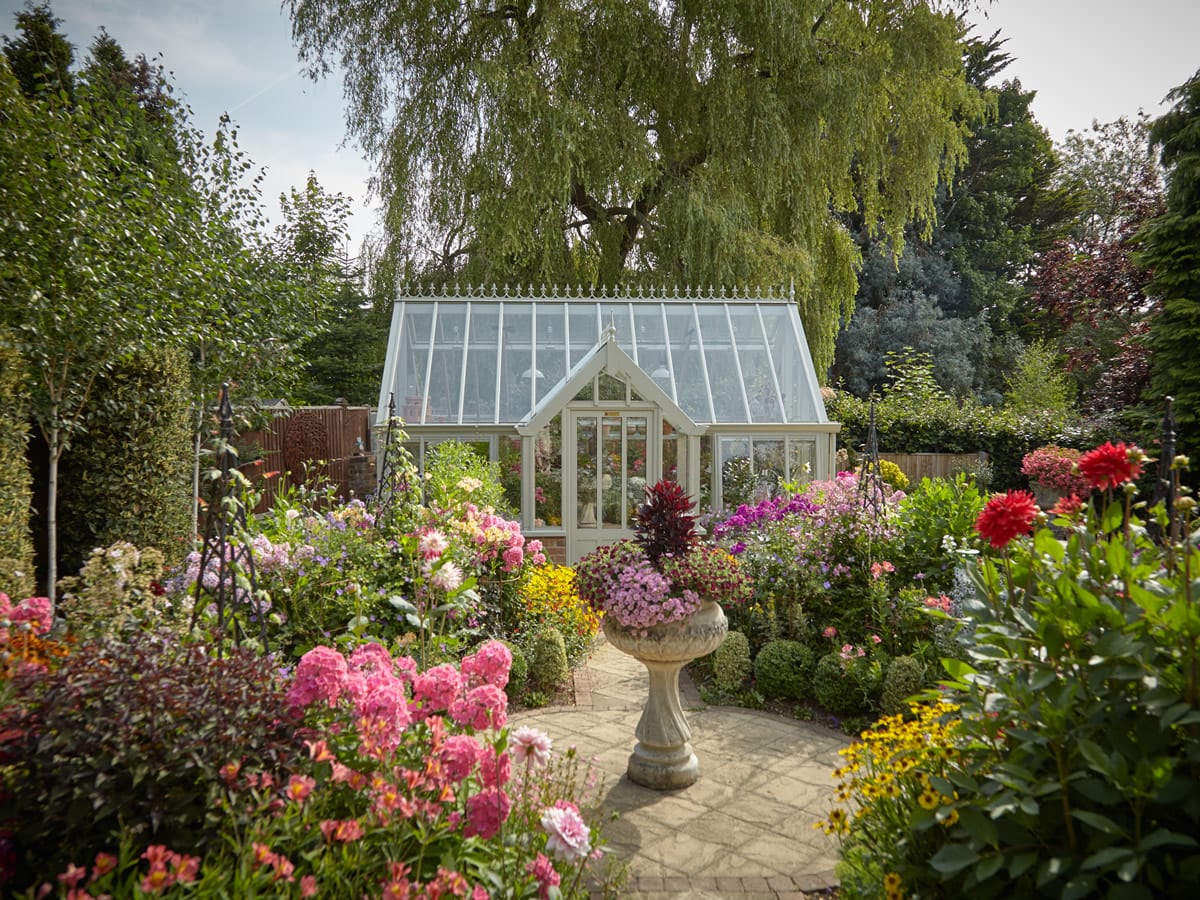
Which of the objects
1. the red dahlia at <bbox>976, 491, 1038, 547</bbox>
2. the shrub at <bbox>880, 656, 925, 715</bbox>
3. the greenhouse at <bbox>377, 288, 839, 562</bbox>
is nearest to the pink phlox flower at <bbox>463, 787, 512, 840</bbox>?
the red dahlia at <bbox>976, 491, 1038, 547</bbox>

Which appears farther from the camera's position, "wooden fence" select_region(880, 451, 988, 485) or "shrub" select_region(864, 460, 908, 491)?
"wooden fence" select_region(880, 451, 988, 485)

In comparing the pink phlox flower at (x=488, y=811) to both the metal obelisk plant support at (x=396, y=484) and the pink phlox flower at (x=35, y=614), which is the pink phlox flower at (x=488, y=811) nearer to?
the pink phlox flower at (x=35, y=614)

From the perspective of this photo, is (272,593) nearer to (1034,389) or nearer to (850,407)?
(850,407)

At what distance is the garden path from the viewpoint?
3.15m

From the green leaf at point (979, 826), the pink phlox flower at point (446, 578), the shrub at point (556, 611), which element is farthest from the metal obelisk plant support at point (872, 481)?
the green leaf at point (979, 826)

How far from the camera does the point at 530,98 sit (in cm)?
1134

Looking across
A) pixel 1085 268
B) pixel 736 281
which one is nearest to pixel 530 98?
pixel 736 281

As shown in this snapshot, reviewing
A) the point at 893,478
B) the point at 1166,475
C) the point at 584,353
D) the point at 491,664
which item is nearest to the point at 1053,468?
the point at 893,478

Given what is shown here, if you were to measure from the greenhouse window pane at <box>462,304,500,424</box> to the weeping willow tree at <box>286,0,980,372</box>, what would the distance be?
202 centimetres

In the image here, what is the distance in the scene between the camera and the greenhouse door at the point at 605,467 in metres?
8.64

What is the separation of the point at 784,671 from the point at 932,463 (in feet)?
33.2

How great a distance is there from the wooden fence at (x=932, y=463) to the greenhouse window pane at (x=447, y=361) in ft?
28.0

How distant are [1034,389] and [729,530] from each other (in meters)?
14.8

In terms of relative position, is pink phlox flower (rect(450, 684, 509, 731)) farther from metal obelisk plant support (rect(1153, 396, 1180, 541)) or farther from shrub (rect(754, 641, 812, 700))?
shrub (rect(754, 641, 812, 700))
